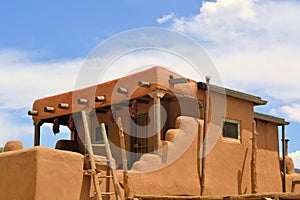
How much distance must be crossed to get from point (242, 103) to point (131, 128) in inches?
149

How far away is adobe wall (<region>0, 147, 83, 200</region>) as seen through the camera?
40.8 feet

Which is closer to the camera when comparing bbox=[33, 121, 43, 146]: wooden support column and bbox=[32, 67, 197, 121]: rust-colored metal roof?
bbox=[32, 67, 197, 121]: rust-colored metal roof

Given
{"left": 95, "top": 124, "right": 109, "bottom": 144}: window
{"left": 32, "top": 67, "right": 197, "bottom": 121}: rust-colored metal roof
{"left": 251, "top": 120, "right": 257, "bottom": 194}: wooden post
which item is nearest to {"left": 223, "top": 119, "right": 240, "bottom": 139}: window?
{"left": 251, "top": 120, "right": 257, "bottom": 194}: wooden post

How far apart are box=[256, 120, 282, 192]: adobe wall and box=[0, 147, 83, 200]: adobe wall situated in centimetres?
742

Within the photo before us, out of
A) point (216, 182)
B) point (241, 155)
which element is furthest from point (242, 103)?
point (216, 182)

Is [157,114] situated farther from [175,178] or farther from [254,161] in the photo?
[254,161]

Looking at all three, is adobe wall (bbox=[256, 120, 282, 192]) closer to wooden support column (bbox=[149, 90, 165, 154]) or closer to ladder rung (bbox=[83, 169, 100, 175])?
wooden support column (bbox=[149, 90, 165, 154])

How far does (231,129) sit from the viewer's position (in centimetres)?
1756

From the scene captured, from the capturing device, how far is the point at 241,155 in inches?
694

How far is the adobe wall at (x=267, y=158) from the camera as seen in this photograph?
60.3 ft

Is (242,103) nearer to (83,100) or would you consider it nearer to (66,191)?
(83,100)

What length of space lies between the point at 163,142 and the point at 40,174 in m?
3.99

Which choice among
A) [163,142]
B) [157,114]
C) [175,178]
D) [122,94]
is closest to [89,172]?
[163,142]

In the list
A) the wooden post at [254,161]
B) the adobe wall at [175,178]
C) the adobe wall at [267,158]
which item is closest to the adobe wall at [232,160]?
the wooden post at [254,161]
